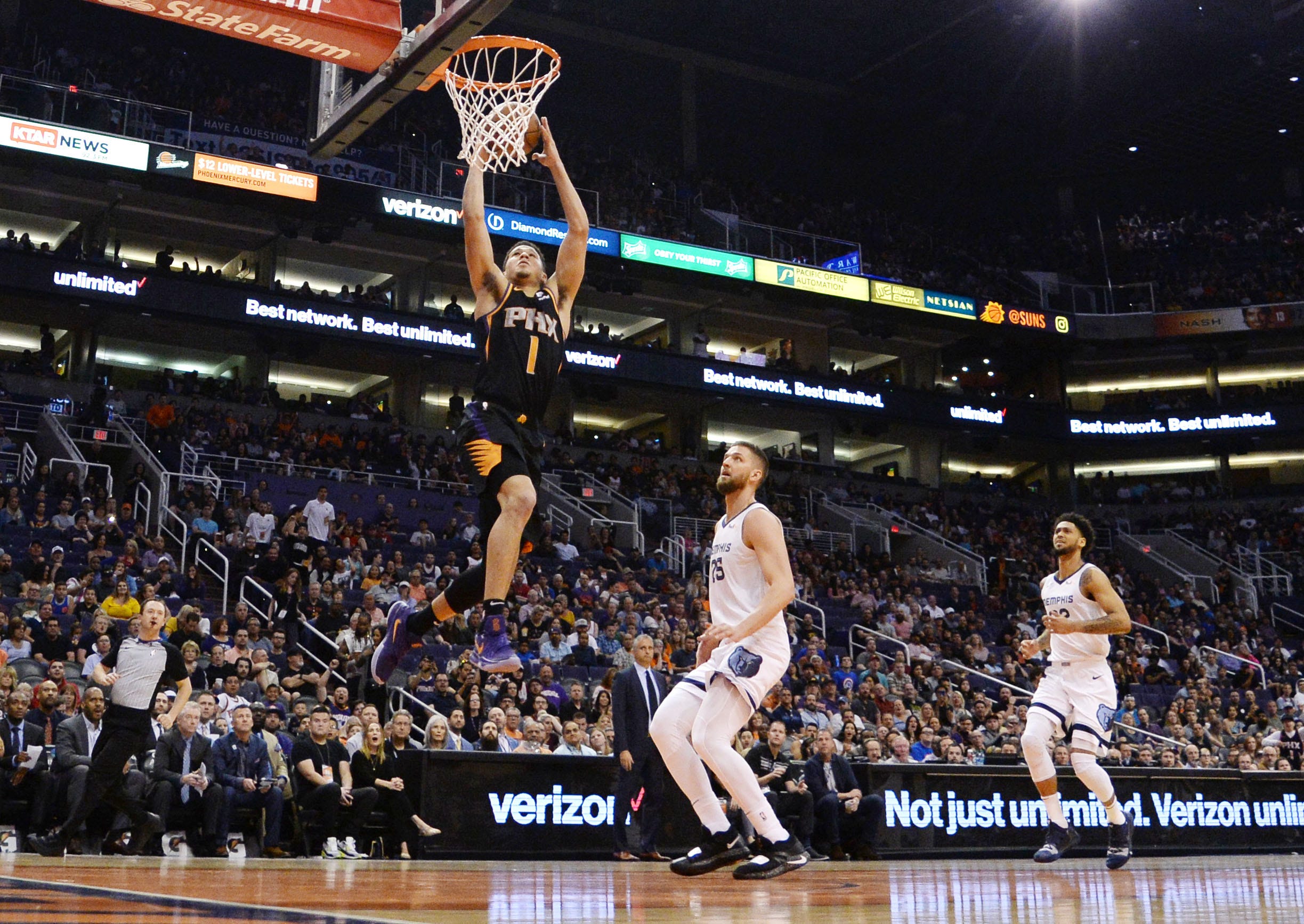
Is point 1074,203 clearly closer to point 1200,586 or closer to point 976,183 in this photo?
point 976,183

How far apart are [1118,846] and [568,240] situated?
5.83m

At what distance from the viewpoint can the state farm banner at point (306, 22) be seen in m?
8.68

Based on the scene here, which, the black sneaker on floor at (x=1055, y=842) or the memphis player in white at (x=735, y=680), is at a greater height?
the memphis player in white at (x=735, y=680)

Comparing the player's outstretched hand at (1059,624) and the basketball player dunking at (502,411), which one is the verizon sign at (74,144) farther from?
the player's outstretched hand at (1059,624)

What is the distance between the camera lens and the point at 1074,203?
43.6 metres

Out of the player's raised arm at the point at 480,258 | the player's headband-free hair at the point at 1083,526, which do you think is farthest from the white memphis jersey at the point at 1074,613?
the player's raised arm at the point at 480,258

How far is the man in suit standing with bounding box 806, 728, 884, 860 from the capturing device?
471 inches

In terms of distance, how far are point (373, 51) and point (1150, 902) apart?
23.9 feet

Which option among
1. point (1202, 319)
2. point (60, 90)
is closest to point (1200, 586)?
point (1202, 319)

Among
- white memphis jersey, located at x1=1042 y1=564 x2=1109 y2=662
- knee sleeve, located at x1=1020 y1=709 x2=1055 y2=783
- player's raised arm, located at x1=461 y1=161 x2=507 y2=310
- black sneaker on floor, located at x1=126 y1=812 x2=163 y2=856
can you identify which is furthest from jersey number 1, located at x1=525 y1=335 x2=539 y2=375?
black sneaker on floor, located at x1=126 y1=812 x2=163 y2=856

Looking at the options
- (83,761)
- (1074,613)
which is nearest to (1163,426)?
(1074,613)

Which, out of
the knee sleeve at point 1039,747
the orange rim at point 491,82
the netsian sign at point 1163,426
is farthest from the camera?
the netsian sign at point 1163,426

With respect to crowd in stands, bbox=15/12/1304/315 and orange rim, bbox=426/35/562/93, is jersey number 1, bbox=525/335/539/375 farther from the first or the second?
crowd in stands, bbox=15/12/1304/315

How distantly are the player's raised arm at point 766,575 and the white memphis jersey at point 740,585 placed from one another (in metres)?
0.05
